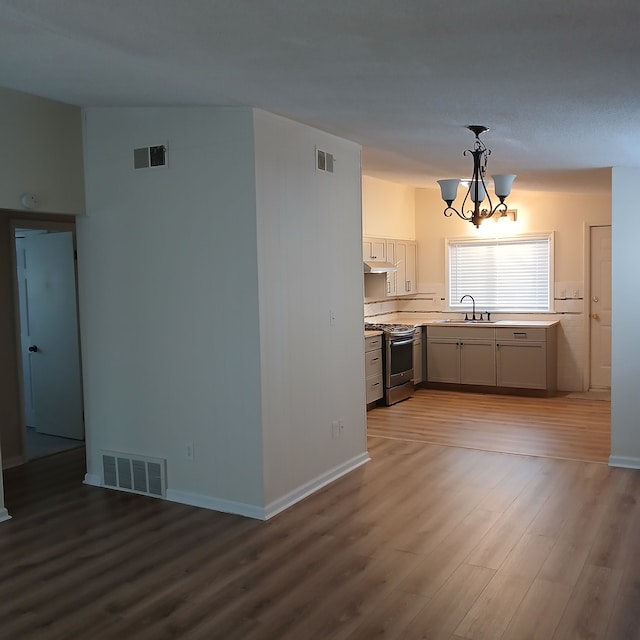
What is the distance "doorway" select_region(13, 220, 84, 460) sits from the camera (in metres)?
6.27

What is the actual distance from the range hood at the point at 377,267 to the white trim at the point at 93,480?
383 cm

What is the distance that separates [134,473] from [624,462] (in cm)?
371

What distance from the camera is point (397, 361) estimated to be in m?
7.84

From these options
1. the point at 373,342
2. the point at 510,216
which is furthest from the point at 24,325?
the point at 510,216

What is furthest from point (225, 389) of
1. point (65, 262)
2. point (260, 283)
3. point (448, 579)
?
point (65, 262)

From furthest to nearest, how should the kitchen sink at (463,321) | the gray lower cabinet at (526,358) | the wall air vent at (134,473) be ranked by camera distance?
1. the kitchen sink at (463,321)
2. the gray lower cabinet at (526,358)
3. the wall air vent at (134,473)

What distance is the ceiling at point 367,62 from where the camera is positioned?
237 cm

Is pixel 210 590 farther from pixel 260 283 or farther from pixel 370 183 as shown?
pixel 370 183

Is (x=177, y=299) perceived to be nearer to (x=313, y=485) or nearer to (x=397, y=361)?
(x=313, y=485)

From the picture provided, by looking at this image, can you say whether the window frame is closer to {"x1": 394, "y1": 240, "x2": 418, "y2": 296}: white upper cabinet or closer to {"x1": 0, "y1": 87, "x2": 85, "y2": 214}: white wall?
{"x1": 394, "y1": 240, "x2": 418, "y2": 296}: white upper cabinet

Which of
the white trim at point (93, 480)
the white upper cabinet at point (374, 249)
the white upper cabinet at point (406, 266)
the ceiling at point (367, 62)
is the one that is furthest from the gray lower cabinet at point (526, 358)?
the white trim at point (93, 480)

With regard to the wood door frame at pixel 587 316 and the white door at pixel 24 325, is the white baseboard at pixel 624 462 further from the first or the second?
the white door at pixel 24 325

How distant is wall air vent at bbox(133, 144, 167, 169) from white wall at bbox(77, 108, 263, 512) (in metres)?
0.04

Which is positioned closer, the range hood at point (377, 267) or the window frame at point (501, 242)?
the range hood at point (377, 267)
